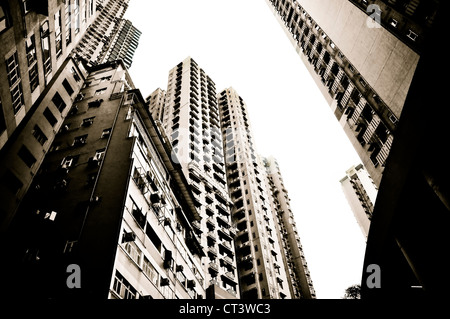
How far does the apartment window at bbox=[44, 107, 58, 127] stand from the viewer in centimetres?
2586

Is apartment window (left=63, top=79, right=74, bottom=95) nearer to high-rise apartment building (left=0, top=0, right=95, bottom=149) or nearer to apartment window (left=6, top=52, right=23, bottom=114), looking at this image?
high-rise apartment building (left=0, top=0, right=95, bottom=149)

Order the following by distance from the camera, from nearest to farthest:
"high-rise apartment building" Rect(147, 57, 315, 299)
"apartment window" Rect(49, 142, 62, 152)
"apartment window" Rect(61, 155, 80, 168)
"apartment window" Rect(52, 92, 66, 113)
Result: "apartment window" Rect(61, 155, 80, 168), "apartment window" Rect(49, 142, 62, 152), "apartment window" Rect(52, 92, 66, 113), "high-rise apartment building" Rect(147, 57, 315, 299)

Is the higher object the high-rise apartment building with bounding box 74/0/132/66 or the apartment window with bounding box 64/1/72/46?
the high-rise apartment building with bounding box 74/0/132/66

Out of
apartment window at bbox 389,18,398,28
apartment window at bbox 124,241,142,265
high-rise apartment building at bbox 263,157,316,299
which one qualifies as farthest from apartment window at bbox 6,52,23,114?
high-rise apartment building at bbox 263,157,316,299

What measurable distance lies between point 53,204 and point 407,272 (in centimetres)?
2094

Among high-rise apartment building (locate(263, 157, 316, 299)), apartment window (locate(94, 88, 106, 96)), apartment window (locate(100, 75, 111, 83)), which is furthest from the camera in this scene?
high-rise apartment building (locate(263, 157, 316, 299))

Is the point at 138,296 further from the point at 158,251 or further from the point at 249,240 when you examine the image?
the point at 249,240

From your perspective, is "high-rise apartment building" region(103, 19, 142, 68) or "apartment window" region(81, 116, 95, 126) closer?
"apartment window" region(81, 116, 95, 126)

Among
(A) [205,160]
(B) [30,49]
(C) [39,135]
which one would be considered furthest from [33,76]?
(A) [205,160]

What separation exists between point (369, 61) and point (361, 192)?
261 ft

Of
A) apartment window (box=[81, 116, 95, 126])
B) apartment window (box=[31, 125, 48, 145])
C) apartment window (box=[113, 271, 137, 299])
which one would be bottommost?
apartment window (box=[113, 271, 137, 299])

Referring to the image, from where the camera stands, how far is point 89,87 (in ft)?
115

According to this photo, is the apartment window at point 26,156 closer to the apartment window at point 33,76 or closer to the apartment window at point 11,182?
the apartment window at point 11,182

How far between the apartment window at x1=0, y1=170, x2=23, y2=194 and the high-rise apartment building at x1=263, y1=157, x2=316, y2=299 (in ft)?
172
